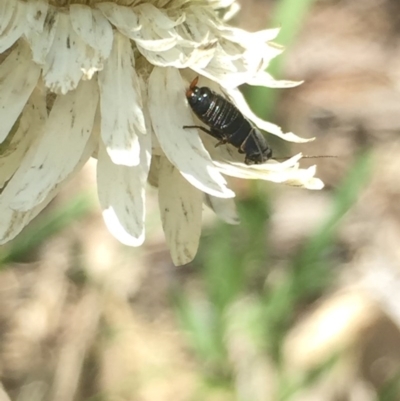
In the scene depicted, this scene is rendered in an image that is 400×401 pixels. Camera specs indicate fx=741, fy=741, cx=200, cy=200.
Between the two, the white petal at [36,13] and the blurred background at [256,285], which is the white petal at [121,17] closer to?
the white petal at [36,13]

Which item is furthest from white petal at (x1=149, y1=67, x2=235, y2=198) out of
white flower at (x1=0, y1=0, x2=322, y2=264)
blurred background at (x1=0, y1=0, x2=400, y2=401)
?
blurred background at (x1=0, y1=0, x2=400, y2=401)

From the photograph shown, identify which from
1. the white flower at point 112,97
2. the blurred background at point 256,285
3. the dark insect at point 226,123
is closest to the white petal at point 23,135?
the white flower at point 112,97

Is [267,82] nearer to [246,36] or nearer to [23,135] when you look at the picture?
[246,36]

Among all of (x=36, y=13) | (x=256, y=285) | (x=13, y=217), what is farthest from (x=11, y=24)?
(x=256, y=285)

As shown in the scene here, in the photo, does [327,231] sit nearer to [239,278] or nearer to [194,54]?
[239,278]

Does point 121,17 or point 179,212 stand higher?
point 121,17

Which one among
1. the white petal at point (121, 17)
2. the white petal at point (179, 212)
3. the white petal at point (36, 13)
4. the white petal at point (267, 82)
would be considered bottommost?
the white petal at point (179, 212)
